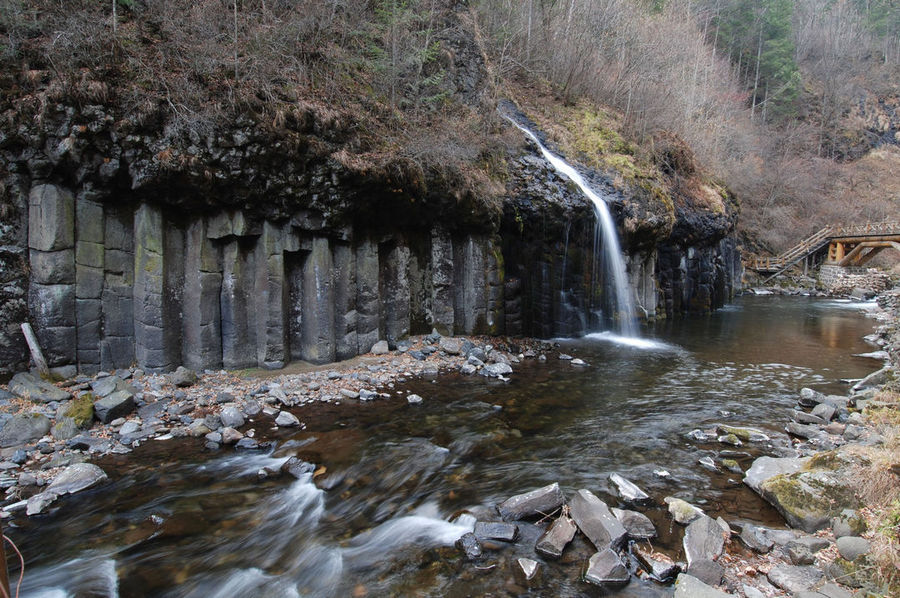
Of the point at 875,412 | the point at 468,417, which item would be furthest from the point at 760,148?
the point at 468,417

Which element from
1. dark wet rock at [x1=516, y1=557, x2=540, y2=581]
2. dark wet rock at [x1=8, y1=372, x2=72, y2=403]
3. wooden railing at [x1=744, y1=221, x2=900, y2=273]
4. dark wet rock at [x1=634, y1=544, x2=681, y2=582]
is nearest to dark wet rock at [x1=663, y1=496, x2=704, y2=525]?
dark wet rock at [x1=634, y1=544, x2=681, y2=582]

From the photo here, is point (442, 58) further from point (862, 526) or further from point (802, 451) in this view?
point (862, 526)

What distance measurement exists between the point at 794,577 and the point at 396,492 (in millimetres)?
3931

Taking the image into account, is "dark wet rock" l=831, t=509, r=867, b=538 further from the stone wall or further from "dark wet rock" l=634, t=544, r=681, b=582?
the stone wall

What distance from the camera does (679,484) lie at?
562 centimetres

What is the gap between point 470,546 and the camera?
178 inches

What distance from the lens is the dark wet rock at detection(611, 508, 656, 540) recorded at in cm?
453

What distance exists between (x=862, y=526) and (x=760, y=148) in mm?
47289

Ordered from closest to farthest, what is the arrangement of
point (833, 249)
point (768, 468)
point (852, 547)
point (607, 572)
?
point (852, 547), point (607, 572), point (768, 468), point (833, 249)

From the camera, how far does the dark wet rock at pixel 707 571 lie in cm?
390

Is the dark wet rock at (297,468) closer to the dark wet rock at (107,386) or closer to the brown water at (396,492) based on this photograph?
the brown water at (396,492)

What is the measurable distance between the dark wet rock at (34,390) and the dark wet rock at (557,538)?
7.40 m

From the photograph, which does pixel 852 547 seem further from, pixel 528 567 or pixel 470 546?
pixel 470 546

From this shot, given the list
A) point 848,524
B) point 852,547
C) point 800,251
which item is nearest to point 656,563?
point 852,547
